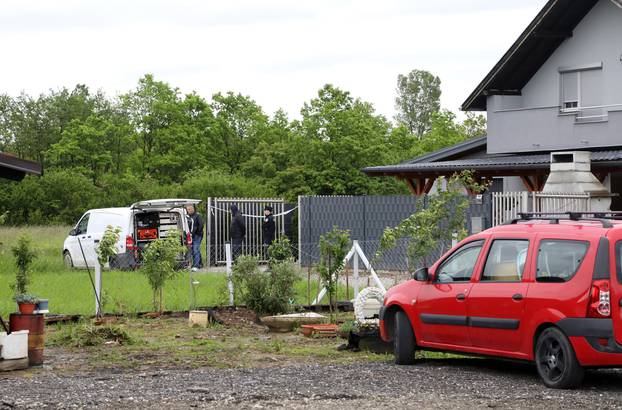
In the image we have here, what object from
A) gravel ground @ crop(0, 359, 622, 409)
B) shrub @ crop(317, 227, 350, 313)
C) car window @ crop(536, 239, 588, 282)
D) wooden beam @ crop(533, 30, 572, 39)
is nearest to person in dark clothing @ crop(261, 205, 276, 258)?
wooden beam @ crop(533, 30, 572, 39)

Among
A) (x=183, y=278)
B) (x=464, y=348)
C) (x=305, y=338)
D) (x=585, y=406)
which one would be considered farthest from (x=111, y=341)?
(x=183, y=278)

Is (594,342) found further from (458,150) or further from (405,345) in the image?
(458,150)

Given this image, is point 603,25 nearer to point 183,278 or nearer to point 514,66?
point 514,66

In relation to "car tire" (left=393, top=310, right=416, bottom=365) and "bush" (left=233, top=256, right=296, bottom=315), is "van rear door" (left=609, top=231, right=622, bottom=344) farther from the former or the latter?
"bush" (left=233, top=256, right=296, bottom=315)

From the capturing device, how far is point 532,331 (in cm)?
1208

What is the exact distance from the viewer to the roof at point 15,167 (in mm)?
19547

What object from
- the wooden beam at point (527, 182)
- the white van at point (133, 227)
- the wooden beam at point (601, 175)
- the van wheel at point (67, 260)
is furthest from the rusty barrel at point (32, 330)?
the wooden beam at point (527, 182)

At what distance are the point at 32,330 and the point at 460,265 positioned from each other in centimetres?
502

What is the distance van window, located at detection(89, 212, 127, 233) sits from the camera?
Result: 31312 mm

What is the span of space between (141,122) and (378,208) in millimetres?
48112

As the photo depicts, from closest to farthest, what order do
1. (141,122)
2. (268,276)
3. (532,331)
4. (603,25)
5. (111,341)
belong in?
(532,331)
(111,341)
(268,276)
(603,25)
(141,122)

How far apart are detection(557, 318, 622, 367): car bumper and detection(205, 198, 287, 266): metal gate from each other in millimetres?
22097

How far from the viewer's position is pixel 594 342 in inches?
449

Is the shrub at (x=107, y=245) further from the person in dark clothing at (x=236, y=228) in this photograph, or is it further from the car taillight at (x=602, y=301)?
the person in dark clothing at (x=236, y=228)
